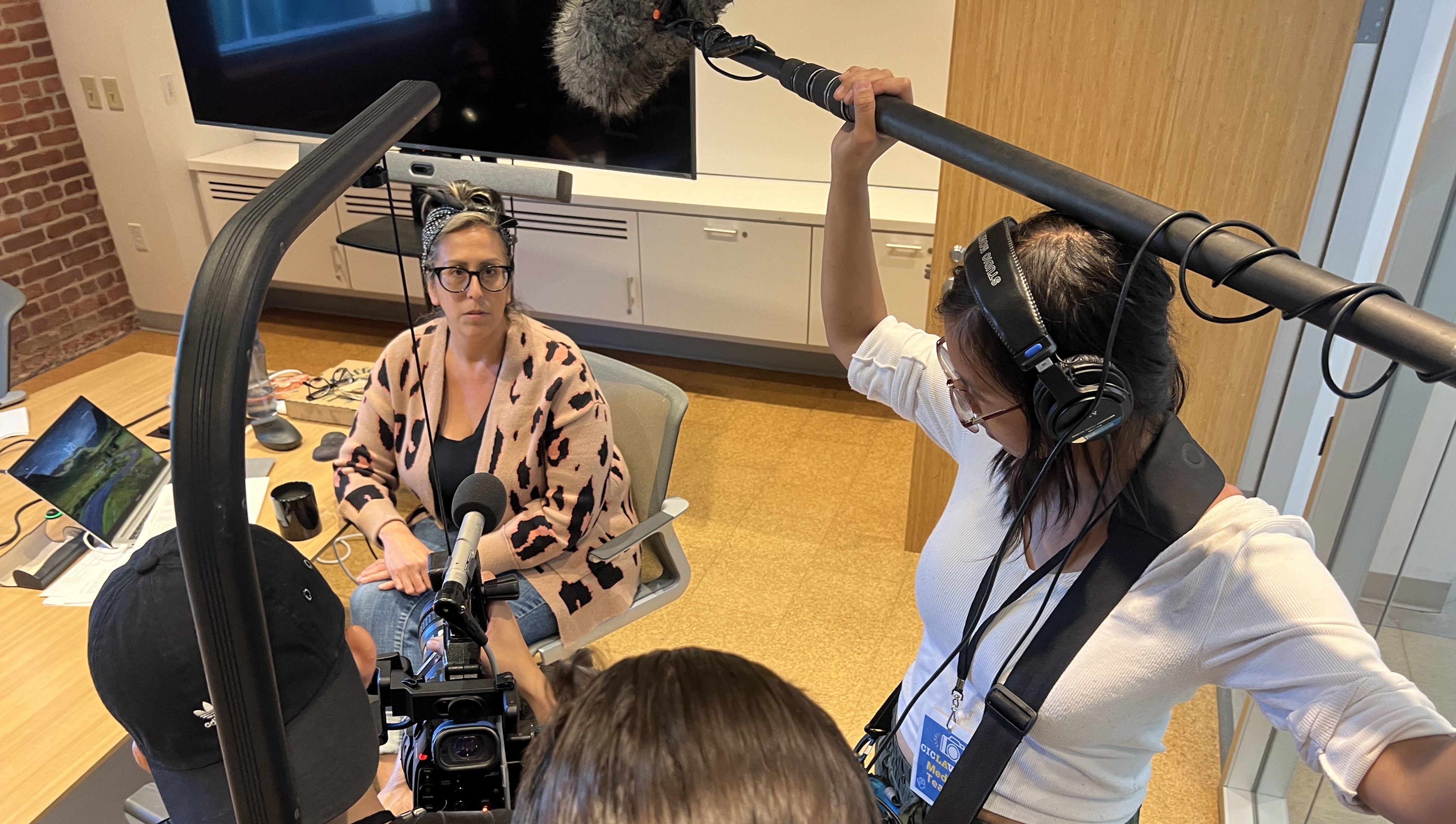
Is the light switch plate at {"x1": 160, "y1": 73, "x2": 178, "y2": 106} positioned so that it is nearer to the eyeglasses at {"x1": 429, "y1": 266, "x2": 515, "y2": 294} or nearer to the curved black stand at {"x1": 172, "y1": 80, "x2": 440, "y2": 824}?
the eyeglasses at {"x1": 429, "y1": 266, "x2": 515, "y2": 294}

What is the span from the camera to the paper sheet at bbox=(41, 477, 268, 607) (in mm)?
1604

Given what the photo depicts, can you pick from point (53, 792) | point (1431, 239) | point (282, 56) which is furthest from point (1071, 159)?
point (282, 56)

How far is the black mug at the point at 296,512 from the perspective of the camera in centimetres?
182

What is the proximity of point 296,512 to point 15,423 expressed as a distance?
2.83ft

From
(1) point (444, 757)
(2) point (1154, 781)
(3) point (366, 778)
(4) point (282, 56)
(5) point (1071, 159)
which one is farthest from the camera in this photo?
(4) point (282, 56)

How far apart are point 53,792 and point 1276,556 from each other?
5.04ft

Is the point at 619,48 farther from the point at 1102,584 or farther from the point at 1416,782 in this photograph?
the point at 1416,782

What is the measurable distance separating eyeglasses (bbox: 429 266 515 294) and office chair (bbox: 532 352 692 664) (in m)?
0.29

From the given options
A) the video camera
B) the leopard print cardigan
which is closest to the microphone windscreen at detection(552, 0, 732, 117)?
the leopard print cardigan

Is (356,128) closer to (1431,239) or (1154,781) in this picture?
(1431,239)

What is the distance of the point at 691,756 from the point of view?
512 millimetres

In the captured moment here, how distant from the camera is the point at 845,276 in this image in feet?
4.06

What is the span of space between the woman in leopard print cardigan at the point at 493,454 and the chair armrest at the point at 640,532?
0.10 m

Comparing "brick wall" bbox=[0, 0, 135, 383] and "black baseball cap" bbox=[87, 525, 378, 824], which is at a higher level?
"black baseball cap" bbox=[87, 525, 378, 824]
